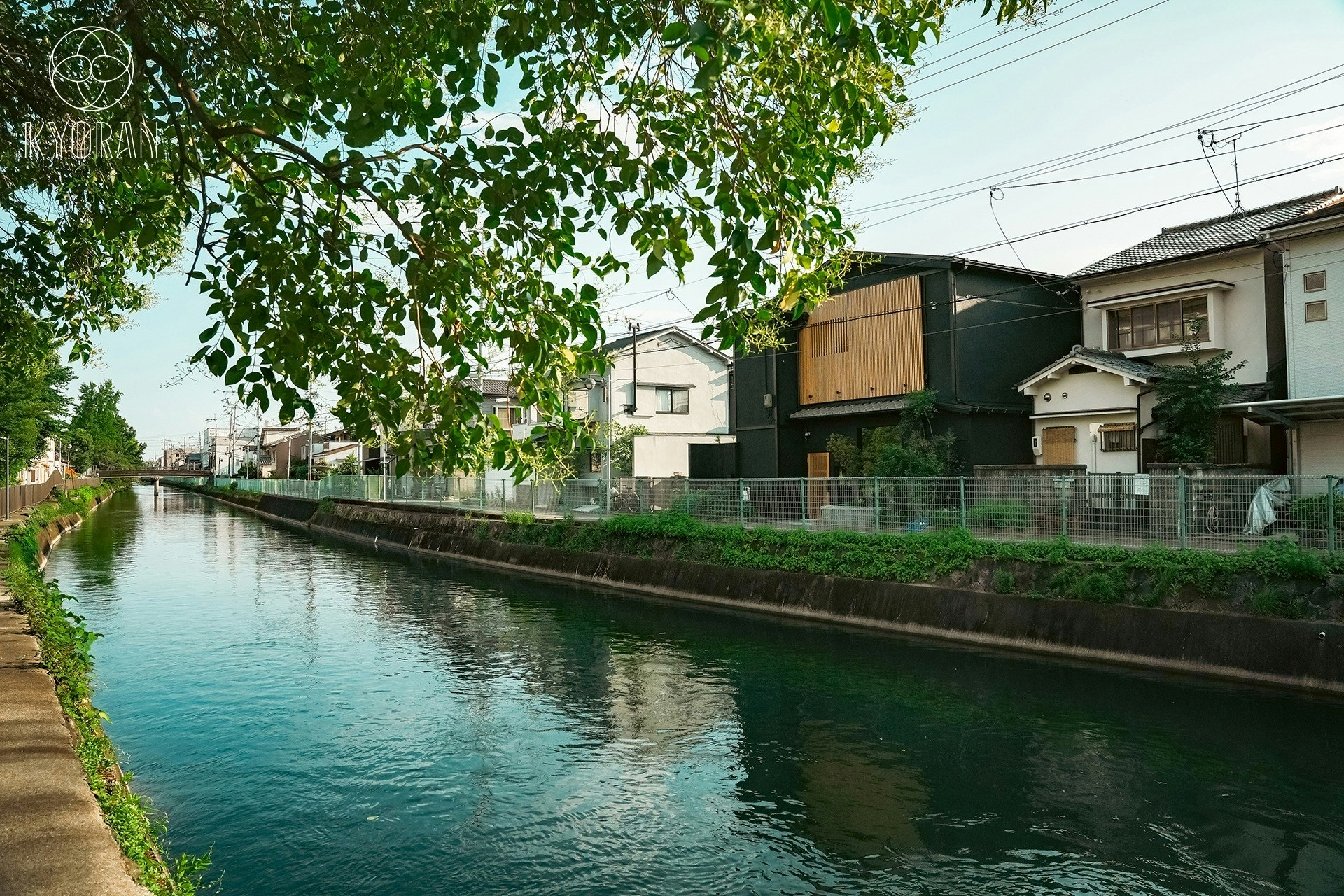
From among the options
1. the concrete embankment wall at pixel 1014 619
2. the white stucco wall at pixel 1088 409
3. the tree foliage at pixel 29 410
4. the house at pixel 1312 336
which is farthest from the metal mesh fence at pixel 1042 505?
the tree foliage at pixel 29 410

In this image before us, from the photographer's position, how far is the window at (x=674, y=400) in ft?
144

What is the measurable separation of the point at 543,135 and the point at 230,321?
2101 millimetres

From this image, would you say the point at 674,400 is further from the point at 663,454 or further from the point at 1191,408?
the point at 1191,408

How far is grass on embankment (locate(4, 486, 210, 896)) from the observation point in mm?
5473

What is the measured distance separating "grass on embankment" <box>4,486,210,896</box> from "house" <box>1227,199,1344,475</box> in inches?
865

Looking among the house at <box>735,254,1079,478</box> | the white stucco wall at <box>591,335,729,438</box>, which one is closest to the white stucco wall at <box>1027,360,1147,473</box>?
the house at <box>735,254,1079,478</box>

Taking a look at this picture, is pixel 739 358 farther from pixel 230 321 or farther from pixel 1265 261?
pixel 230 321

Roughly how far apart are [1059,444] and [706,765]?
20.1 meters

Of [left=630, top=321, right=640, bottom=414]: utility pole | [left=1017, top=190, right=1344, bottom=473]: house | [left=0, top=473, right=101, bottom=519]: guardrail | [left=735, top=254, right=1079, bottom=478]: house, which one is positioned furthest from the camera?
[left=630, top=321, right=640, bottom=414]: utility pole

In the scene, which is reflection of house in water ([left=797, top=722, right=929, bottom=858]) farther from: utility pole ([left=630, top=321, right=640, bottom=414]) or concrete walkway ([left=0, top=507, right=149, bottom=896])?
utility pole ([left=630, top=321, right=640, bottom=414])

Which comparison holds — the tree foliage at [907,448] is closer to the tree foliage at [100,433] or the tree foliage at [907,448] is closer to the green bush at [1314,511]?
the green bush at [1314,511]

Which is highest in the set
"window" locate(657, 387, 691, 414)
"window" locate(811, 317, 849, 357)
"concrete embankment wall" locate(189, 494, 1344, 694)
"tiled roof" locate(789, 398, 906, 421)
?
"window" locate(811, 317, 849, 357)

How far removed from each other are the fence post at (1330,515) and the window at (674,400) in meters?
32.8

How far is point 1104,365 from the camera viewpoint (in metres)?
23.5
